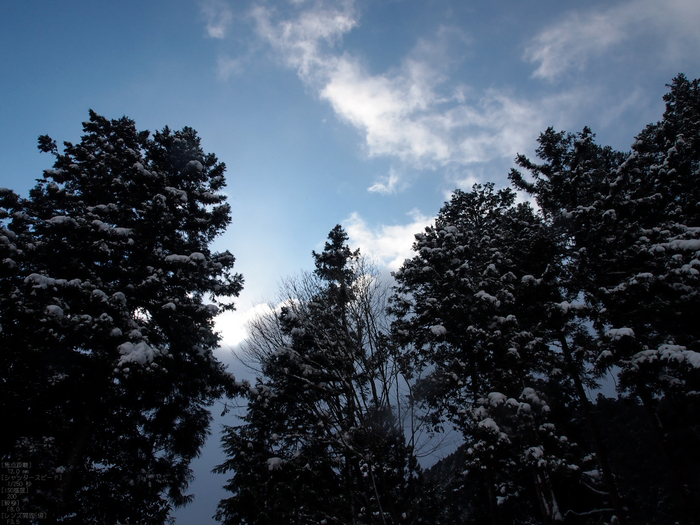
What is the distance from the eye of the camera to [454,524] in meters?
19.8

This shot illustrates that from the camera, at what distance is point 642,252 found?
12320 mm

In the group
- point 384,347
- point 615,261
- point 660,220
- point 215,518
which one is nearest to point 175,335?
point 384,347

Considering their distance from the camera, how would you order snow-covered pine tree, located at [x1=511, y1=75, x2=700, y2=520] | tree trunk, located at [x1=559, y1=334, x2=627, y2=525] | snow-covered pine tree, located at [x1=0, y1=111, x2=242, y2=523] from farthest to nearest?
tree trunk, located at [x1=559, y1=334, x2=627, y2=525], snow-covered pine tree, located at [x1=511, y1=75, x2=700, y2=520], snow-covered pine tree, located at [x1=0, y1=111, x2=242, y2=523]

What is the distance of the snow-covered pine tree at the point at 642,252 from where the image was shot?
10.7 meters

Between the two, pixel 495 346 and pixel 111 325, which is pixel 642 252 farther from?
pixel 111 325

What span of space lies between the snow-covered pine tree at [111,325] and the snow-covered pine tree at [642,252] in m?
14.1

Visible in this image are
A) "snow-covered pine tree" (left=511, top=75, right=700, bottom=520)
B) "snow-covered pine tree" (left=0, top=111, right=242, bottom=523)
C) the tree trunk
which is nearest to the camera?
"snow-covered pine tree" (left=0, top=111, right=242, bottom=523)

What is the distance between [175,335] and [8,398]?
392 cm

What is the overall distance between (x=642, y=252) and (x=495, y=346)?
6.68 metres

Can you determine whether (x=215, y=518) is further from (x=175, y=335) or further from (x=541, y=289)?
(x=541, y=289)

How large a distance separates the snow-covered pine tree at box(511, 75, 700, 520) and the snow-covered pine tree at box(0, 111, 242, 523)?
46.3 feet

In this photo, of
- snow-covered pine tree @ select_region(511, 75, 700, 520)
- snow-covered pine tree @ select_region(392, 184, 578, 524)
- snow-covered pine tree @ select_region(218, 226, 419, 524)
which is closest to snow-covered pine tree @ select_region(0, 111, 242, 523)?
snow-covered pine tree @ select_region(218, 226, 419, 524)

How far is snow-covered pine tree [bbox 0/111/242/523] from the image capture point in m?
8.02

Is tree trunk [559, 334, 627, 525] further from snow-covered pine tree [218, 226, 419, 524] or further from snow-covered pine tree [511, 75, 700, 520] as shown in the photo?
snow-covered pine tree [218, 226, 419, 524]
